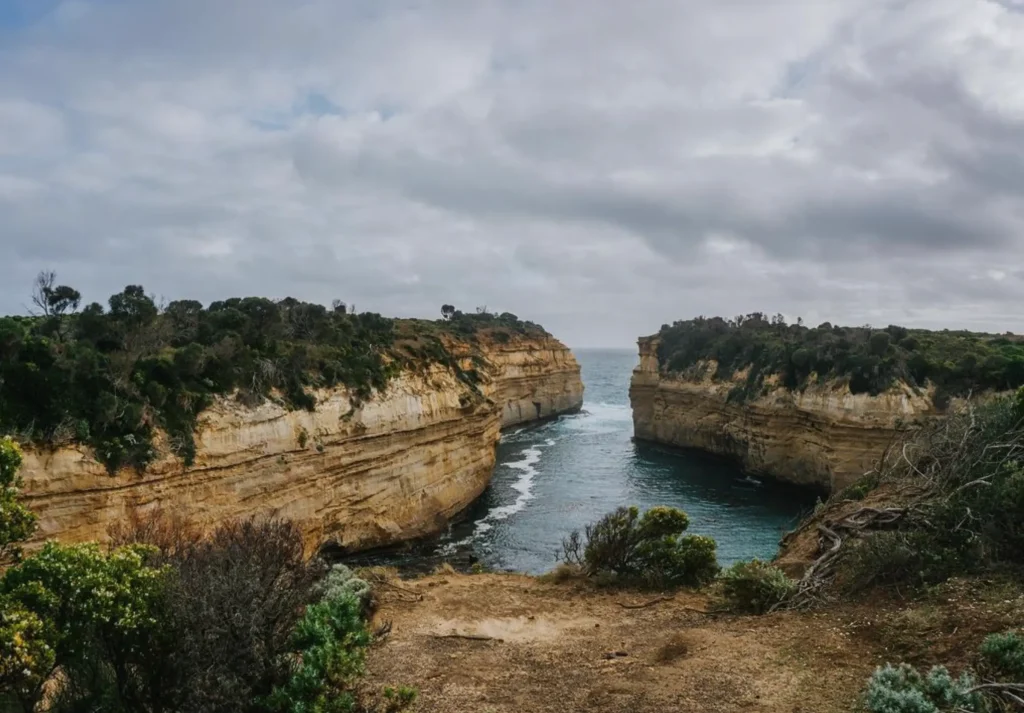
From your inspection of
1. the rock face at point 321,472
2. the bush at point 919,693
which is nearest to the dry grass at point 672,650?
the bush at point 919,693

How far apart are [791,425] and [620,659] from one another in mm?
37206

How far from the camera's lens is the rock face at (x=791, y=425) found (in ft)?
121

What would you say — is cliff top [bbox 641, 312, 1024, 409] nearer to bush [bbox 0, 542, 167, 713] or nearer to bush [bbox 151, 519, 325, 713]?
bush [bbox 151, 519, 325, 713]

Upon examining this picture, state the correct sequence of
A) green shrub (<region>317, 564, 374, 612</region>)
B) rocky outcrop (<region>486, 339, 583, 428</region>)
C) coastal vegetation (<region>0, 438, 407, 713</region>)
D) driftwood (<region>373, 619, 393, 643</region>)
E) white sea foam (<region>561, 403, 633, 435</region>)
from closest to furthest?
coastal vegetation (<region>0, 438, 407, 713</region>) < driftwood (<region>373, 619, 393, 643</region>) < green shrub (<region>317, 564, 374, 612</region>) < white sea foam (<region>561, 403, 633, 435</region>) < rocky outcrop (<region>486, 339, 583, 428</region>)

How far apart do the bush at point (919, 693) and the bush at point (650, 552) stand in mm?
7675

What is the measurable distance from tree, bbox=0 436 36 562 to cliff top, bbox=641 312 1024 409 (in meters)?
35.3

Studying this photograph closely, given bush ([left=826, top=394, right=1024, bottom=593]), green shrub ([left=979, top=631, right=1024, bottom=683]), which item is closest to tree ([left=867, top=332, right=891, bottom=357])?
bush ([left=826, top=394, right=1024, bottom=593])

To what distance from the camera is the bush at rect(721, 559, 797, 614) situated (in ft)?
37.8

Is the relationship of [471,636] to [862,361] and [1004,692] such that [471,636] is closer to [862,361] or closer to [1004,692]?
[1004,692]

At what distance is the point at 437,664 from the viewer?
10305 millimetres

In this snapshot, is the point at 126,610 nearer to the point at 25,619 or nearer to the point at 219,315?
the point at 25,619

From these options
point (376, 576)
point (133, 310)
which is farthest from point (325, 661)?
point (133, 310)

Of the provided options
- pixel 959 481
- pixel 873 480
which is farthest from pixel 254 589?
pixel 873 480

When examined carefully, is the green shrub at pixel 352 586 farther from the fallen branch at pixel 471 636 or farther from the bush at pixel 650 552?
the bush at pixel 650 552
